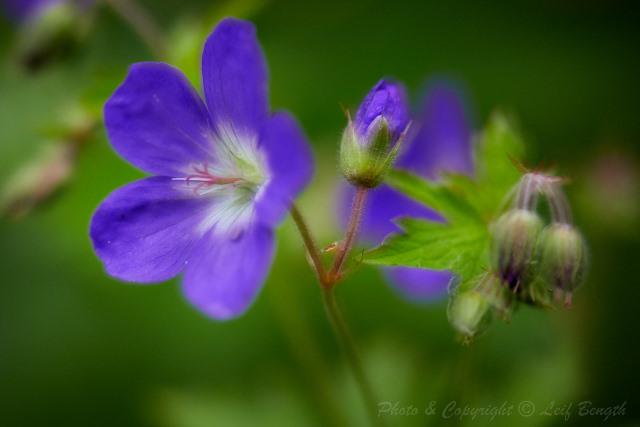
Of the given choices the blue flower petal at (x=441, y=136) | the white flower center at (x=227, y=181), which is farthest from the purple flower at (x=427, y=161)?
the white flower center at (x=227, y=181)

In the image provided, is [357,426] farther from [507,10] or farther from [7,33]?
[7,33]

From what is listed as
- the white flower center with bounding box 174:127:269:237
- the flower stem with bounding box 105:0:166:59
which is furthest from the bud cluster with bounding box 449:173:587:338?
the flower stem with bounding box 105:0:166:59

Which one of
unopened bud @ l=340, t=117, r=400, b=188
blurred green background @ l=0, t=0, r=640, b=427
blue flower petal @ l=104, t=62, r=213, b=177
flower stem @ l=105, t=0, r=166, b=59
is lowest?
blurred green background @ l=0, t=0, r=640, b=427

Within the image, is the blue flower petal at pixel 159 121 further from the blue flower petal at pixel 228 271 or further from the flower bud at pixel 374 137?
the flower bud at pixel 374 137

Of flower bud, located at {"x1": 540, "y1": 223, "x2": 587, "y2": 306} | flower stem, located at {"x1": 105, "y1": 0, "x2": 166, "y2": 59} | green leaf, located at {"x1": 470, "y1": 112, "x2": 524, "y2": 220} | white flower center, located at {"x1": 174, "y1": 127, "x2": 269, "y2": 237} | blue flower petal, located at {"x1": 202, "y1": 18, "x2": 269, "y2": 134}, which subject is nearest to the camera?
blue flower petal, located at {"x1": 202, "y1": 18, "x2": 269, "y2": 134}

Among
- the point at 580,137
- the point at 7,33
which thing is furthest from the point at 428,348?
the point at 7,33

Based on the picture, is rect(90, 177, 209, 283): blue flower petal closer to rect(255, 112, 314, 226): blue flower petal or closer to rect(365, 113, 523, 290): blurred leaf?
rect(255, 112, 314, 226): blue flower petal
